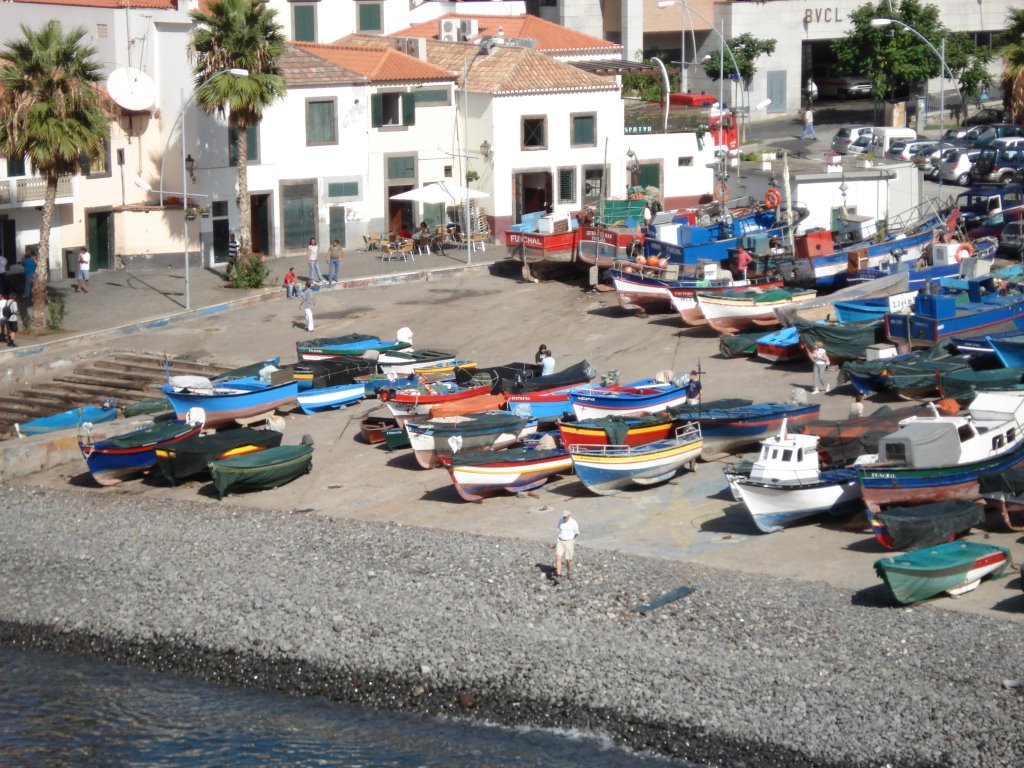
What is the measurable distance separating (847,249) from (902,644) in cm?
2384

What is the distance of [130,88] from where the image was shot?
166 ft

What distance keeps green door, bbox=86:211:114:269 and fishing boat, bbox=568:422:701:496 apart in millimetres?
26381

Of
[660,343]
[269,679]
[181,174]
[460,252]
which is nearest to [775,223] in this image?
[660,343]

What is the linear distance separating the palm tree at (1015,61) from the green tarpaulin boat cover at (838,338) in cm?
2873

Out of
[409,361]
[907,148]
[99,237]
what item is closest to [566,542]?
[409,361]

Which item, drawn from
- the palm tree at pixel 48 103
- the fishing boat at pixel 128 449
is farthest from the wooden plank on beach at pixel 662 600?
the palm tree at pixel 48 103

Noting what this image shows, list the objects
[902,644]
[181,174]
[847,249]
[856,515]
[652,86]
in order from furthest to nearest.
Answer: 1. [652,86]
2. [181,174]
3. [847,249]
4. [856,515]
5. [902,644]

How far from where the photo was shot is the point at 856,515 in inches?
1110

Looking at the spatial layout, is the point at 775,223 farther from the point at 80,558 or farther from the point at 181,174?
the point at 80,558

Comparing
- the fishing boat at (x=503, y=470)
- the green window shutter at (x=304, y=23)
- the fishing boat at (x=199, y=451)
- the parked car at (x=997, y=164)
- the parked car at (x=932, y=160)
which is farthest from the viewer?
the green window shutter at (x=304, y=23)

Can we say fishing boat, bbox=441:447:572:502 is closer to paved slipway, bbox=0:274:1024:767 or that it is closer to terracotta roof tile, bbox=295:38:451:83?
paved slipway, bbox=0:274:1024:767

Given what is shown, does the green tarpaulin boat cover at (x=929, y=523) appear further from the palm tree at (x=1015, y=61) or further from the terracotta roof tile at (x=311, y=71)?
the palm tree at (x=1015, y=61)

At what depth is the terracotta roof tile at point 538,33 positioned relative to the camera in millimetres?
65500

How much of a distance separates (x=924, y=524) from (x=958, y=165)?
118ft
